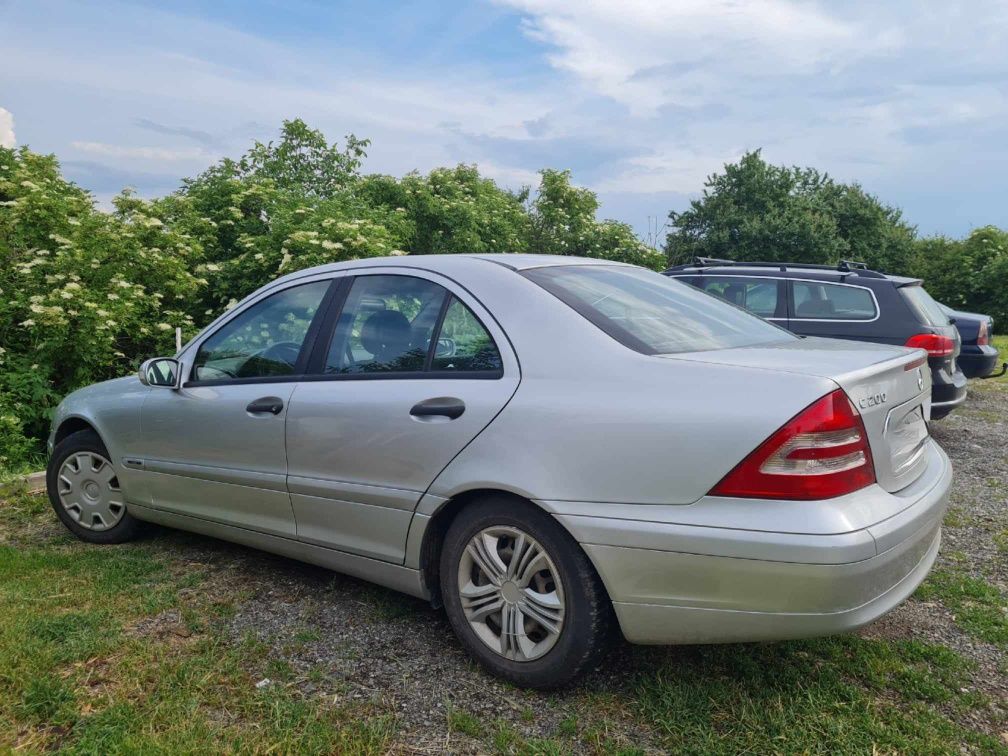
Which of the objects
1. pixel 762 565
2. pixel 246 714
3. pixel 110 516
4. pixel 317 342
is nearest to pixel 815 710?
pixel 762 565

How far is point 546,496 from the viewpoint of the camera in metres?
2.59

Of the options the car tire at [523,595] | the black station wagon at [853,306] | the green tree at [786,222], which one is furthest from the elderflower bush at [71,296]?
the green tree at [786,222]

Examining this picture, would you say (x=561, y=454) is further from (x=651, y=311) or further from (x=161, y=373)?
(x=161, y=373)

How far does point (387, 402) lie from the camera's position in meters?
3.10

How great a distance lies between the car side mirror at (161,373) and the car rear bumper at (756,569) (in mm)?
2421

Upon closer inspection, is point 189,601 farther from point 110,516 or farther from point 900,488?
point 900,488

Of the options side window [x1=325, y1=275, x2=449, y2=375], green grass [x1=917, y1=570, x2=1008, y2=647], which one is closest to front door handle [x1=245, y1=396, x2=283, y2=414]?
side window [x1=325, y1=275, x2=449, y2=375]

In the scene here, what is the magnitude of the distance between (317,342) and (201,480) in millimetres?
1005

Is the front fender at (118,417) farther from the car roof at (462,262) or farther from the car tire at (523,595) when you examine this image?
the car tire at (523,595)

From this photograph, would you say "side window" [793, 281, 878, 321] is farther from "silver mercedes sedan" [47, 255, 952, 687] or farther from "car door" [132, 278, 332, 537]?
"car door" [132, 278, 332, 537]

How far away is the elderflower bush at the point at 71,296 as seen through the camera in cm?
756

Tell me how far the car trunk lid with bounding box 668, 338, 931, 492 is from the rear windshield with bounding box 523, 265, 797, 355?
0.50 ft

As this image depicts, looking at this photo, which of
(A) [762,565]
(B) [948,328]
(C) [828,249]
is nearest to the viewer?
(A) [762,565]

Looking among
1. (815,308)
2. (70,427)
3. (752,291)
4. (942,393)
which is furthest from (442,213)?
(70,427)
